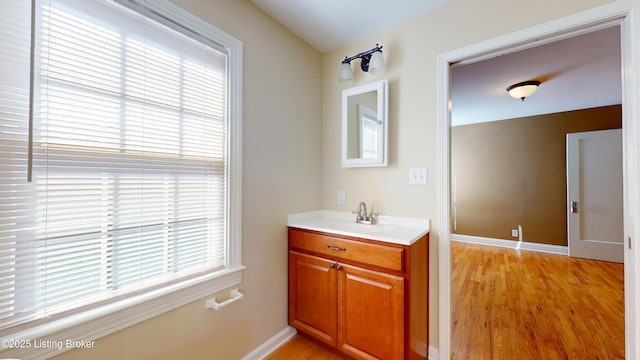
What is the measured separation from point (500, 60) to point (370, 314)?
2.68m

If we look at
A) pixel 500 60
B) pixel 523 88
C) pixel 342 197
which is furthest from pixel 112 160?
pixel 523 88

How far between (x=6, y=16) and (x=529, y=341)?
11.5ft

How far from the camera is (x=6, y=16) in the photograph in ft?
2.83

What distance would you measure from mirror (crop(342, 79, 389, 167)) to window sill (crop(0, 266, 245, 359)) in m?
1.42

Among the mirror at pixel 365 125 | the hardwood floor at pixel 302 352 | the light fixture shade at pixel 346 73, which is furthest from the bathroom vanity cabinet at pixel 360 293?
the light fixture shade at pixel 346 73

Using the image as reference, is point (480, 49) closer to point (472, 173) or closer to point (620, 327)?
point (620, 327)

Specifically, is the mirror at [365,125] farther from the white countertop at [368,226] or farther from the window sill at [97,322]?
the window sill at [97,322]

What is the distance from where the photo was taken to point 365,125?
2018 millimetres

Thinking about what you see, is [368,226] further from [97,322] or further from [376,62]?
[97,322]

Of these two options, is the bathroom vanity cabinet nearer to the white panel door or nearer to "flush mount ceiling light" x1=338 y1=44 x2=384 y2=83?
"flush mount ceiling light" x1=338 y1=44 x2=384 y2=83

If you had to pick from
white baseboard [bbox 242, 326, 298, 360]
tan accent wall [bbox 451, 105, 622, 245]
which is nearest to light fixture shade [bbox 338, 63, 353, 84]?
white baseboard [bbox 242, 326, 298, 360]

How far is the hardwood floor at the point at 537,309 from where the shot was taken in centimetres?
182

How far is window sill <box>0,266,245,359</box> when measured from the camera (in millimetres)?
884

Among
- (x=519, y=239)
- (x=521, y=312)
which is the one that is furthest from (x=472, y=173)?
(x=521, y=312)
